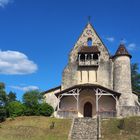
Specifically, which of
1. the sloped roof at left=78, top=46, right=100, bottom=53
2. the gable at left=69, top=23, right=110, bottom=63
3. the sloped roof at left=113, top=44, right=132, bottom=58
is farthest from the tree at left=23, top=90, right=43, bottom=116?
the sloped roof at left=113, top=44, right=132, bottom=58

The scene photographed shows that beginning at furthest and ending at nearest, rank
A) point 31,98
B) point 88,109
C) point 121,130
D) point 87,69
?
point 87,69 < point 88,109 < point 31,98 < point 121,130

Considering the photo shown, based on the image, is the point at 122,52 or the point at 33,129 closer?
the point at 33,129

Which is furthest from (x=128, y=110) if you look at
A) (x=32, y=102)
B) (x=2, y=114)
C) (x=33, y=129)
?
(x=2, y=114)

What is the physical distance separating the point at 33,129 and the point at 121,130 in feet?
30.6

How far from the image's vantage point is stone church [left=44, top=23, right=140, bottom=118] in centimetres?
4250

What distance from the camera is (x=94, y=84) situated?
44.5 meters

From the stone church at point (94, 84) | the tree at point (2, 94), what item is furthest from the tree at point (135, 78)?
the tree at point (2, 94)

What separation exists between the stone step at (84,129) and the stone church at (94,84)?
5.78m

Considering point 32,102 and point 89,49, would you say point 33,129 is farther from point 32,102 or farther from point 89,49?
point 89,49

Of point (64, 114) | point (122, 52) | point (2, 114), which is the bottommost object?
point (2, 114)

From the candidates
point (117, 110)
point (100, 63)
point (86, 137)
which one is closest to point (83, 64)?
point (100, 63)

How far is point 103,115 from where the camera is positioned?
135 ft

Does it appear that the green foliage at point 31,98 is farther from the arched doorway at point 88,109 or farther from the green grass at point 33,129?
the arched doorway at point 88,109

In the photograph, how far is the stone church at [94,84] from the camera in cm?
4250
